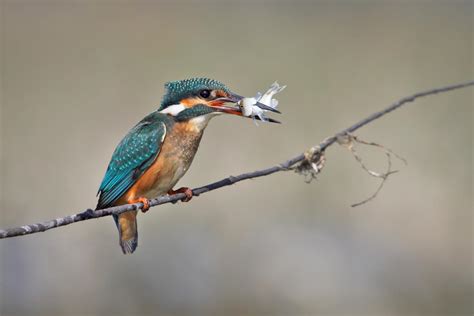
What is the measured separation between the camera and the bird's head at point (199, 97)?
2.19 metres

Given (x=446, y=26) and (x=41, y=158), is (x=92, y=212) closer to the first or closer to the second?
(x=41, y=158)

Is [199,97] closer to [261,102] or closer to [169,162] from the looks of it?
[169,162]

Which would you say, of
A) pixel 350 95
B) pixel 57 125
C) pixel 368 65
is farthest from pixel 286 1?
pixel 57 125

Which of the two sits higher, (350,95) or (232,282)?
(350,95)

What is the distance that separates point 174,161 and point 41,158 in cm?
371

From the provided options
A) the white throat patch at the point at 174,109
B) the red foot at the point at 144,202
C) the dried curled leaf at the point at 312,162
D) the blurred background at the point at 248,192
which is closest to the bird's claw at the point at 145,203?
the red foot at the point at 144,202

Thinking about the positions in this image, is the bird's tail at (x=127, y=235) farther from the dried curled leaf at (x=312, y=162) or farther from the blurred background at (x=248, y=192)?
the blurred background at (x=248, y=192)

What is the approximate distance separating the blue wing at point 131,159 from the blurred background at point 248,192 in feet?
7.99

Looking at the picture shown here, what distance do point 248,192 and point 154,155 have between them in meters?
3.16

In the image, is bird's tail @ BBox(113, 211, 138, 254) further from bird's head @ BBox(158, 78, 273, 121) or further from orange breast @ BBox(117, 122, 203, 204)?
bird's head @ BBox(158, 78, 273, 121)

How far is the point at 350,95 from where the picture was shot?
21.6ft

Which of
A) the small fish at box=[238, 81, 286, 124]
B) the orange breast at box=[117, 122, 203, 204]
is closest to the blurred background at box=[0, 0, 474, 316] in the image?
the orange breast at box=[117, 122, 203, 204]

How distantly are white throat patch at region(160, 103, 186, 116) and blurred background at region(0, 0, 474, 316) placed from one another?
2.47 metres

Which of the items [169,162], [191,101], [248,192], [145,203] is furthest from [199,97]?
[248,192]
